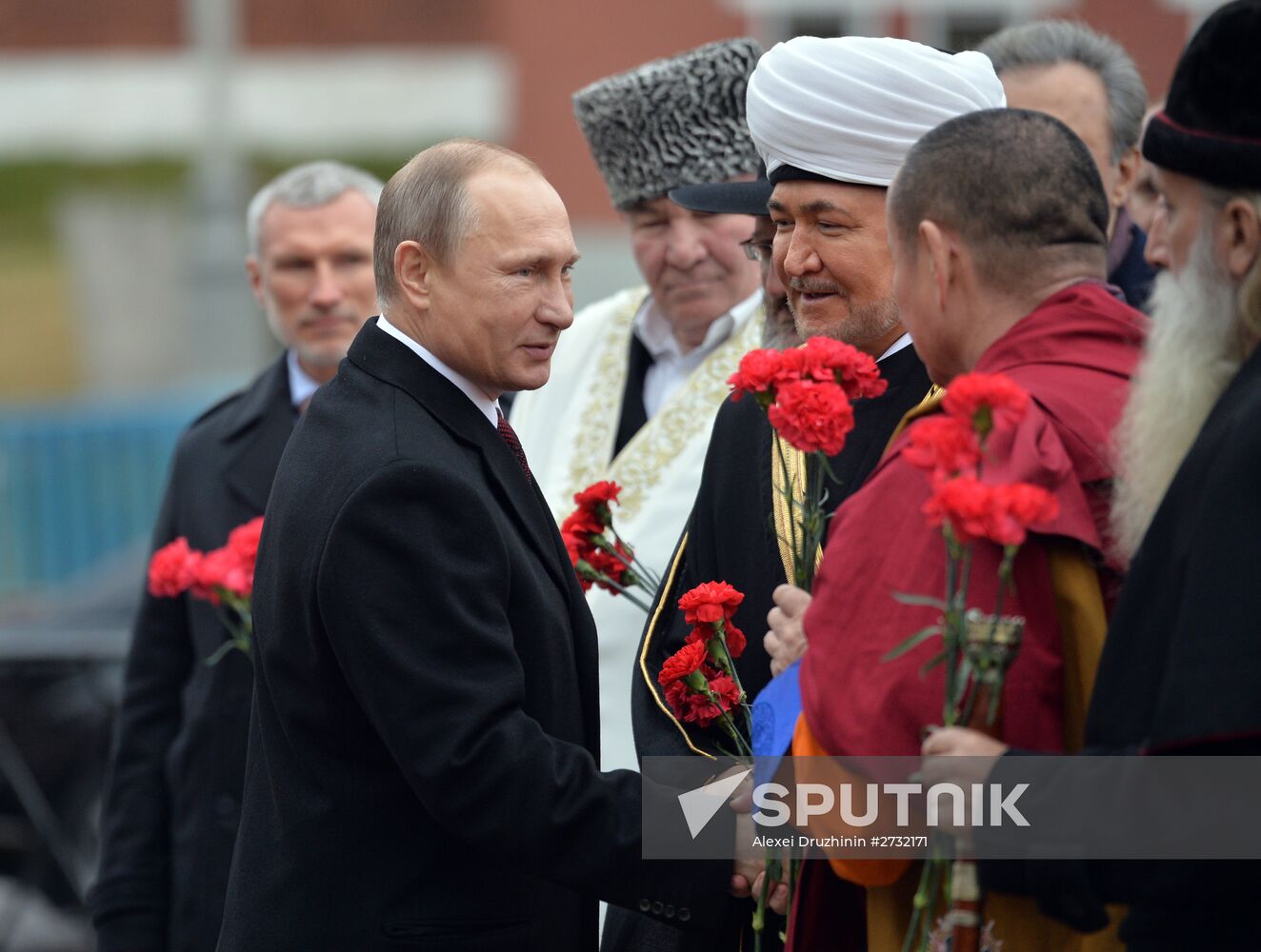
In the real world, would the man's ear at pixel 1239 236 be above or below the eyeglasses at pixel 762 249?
above

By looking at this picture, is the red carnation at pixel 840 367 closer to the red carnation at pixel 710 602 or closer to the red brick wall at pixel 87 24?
the red carnation at pixel 710 602

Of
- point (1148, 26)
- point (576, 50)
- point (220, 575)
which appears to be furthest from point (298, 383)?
point (576, 50)

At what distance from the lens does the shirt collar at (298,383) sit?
4.52 m

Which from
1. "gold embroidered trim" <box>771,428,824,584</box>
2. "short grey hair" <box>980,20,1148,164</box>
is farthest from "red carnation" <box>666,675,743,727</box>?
"short grey hair" <box>980,20,1148,164</box>

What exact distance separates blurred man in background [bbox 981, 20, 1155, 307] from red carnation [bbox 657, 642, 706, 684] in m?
2.06

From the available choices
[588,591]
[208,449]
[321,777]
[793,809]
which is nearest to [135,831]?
[208,449]

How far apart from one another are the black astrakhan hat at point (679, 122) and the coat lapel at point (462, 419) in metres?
1.37

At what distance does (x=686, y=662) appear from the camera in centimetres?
293

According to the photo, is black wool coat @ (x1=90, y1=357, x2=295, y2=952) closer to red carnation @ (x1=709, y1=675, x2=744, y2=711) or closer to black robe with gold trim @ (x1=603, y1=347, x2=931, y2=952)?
black robe with gold trim @ (x1=603, y1=347, x2=931, y2=952)

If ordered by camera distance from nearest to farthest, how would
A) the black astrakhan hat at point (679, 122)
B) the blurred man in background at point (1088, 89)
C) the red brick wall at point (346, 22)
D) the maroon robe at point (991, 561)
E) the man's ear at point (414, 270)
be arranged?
the maroon robe at point (991, 561), the man's ear at point (414, 270), the black astrakhan hat at point (679, 122), the blurred man in background at point (1088, 89), the red brick wall at point (346, 22)

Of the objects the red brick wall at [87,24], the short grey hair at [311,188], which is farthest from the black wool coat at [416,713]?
the red brick wall at [87,24]

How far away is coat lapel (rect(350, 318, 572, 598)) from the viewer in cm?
296

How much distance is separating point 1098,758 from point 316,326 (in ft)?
9.09

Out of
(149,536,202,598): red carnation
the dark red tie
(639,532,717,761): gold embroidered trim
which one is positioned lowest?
(149,536,202,598): red carnation
